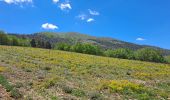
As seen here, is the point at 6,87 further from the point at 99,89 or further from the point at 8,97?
the point at 99,89

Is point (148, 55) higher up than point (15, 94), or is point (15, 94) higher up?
point (148, 55)

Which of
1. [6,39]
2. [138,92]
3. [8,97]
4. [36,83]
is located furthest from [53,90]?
[6,39]

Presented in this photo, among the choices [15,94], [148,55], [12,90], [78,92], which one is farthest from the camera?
[148,55]

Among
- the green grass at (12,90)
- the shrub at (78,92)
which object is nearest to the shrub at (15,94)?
the green grass at (12,90)

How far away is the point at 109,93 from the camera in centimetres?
2127

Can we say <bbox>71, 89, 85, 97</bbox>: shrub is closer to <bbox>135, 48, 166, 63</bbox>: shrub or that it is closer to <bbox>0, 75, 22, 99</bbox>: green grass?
<bbox>0, 75, 22, 99</bbox>: green grass

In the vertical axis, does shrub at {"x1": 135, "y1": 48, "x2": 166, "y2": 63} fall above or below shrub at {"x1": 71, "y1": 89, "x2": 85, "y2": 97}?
above

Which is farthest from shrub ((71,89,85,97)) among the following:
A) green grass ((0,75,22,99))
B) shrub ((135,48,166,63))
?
shrub ((135,48,166,63))

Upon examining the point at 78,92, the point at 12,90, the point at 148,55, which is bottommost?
the point at 78,92

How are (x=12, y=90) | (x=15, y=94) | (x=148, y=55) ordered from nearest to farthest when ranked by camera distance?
(x=15, y=94) → (x=12, y=90) → (x=148, y=55)

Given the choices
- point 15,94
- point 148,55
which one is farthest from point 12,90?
point 148,55

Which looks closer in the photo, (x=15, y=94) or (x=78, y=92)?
(x=15, y=94)

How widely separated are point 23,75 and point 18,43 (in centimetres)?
11948

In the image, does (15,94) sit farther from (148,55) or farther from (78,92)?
(148,55)
